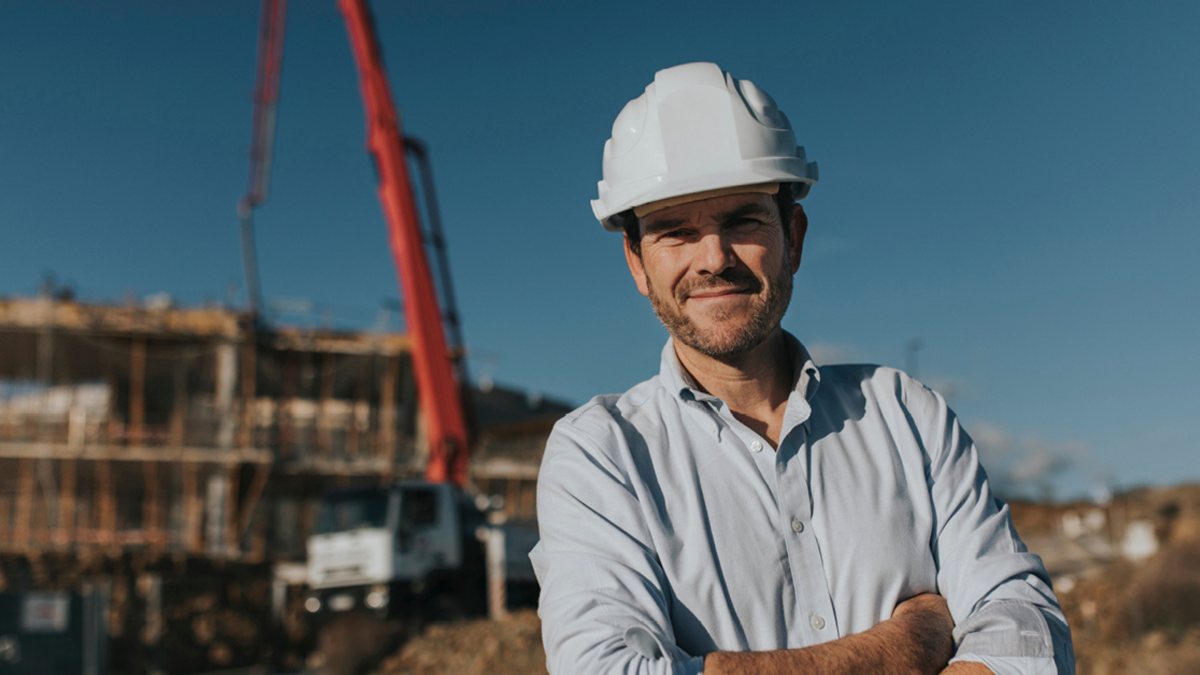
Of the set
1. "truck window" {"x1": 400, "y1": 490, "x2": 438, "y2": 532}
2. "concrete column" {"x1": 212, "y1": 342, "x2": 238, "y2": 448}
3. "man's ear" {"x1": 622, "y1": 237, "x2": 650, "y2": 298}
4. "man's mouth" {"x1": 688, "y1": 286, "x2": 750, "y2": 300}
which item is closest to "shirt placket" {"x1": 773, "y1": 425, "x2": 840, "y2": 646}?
"man's mouth" {"x1": 688, "y1": 286, "x2": 750, "y2": 300}

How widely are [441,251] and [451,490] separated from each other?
629cm

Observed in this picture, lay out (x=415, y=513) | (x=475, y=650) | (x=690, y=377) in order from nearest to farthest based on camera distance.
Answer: (x=690, y=377)
(x=475, y=650)
(x=415, y=513)

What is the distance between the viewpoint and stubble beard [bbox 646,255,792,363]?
1.92 m

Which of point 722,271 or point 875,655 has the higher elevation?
point 722,271

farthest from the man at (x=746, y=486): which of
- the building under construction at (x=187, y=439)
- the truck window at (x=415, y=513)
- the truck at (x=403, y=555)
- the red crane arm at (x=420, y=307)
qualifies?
the building under construction at (x=187, y=439)

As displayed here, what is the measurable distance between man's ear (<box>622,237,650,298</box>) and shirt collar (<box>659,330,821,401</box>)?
129 mm

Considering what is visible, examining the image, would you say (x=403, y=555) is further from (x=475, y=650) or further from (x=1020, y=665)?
(x=1020, y=665)

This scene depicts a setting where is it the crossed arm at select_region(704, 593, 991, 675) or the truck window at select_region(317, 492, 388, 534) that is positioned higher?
the crossed arm at select_region(704, 593, 991, 675)

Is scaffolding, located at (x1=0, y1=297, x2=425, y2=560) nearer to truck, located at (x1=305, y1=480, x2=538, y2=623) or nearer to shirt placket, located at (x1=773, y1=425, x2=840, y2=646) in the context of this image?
truck, located at (x1=305, y1=480, x2=538, y2=623)

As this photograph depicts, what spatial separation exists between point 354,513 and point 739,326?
15178 mm

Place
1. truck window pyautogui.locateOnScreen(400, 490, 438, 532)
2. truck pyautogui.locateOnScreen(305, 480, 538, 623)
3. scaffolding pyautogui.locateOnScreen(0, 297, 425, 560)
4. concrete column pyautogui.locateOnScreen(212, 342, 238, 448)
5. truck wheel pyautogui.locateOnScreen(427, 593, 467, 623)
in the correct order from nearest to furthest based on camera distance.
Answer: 1. truck pyautogui.locateOnScreen(305, 480, 538, 623)
2. truck window pyautogui.locateOnScreen(400, 490, 438, 532)
3. truck wheel pyautogui.locateOnScreen(427, 593, 467, 623)
4. scaffolding pyautogui.locateOnScreen(0, 297, 425, 560)
5. concrete column pyautogui.locateOnScreen(212, 342, 238, 448)

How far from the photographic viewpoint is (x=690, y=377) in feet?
6.61

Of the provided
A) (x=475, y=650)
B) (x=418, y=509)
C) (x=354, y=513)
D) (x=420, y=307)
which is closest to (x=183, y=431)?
(x=420, y=307)

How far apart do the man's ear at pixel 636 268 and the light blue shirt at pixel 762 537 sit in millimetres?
213
